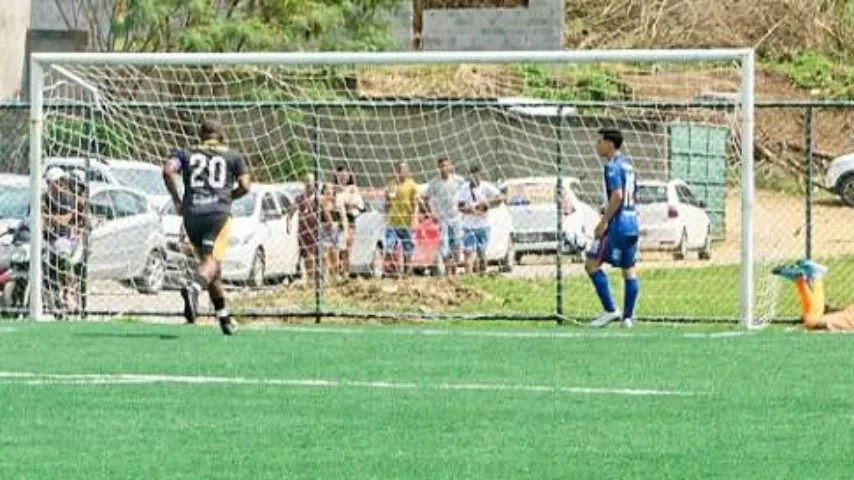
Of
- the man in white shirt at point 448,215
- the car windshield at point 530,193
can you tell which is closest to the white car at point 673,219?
the car windshield at point 530,193

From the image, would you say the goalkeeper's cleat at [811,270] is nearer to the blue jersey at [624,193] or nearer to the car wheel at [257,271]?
the blue jersey at [624,193]

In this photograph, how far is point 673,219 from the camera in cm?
2720

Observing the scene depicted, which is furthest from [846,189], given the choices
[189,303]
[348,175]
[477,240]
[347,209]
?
[189,303]

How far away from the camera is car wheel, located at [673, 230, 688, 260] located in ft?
Result: 89.8

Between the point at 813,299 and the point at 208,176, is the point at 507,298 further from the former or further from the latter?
the point at 208,176

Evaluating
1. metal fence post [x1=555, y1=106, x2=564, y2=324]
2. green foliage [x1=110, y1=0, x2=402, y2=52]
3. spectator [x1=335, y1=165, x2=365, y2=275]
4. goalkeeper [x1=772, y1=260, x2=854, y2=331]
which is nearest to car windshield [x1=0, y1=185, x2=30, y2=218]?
spectator [x1=335, y1=165, x2=365, y2=275]

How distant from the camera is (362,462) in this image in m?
11.3

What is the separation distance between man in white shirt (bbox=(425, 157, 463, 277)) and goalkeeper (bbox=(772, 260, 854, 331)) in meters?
4.51

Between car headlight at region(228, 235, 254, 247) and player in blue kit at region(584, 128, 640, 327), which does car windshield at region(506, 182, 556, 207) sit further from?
player in blue kit at region(584, 128, 640, 327)

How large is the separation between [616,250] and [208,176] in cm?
435

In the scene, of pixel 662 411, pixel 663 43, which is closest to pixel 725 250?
pixel 662 411

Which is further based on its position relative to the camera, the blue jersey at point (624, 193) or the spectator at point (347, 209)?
the spectator at point (347, 209)

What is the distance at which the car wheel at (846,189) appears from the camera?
116ft

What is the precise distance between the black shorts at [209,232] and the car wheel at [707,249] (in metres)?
7.55
